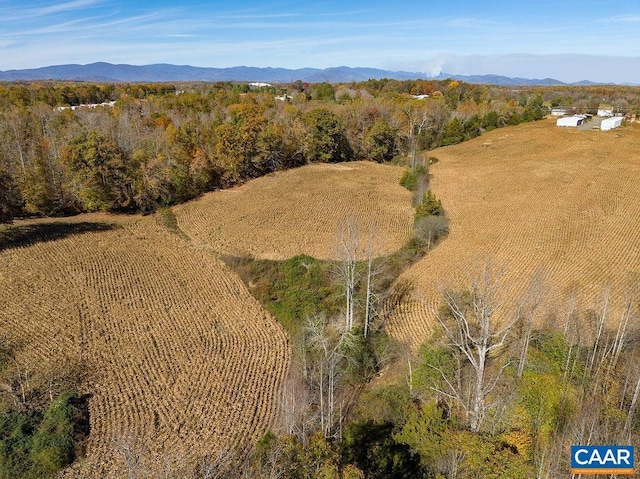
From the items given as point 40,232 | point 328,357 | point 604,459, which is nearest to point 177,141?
point 40,232

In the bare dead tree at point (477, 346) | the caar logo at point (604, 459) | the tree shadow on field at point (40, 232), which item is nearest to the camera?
the caar logo at point (604, 459)

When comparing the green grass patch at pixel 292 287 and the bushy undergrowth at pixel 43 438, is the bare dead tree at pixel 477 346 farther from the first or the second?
the bushy undergrowth at pixel 43 438

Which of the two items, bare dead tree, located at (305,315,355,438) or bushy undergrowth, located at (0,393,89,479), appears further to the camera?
bare dead tree, located at (305,315,355,438)

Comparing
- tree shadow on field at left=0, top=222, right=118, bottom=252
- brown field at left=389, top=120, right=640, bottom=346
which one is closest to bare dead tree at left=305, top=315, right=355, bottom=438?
brown field at left=389, top=120, right=640, bottom=346

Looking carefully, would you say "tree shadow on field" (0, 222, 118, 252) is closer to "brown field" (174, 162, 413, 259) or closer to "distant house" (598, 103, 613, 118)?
"brown field" (174, 162, 413, 259)

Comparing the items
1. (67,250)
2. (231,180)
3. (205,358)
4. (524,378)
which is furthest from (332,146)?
(524,378)

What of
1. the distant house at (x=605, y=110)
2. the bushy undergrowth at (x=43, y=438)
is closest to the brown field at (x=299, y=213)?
the bushy undergrowth at (x=43, y=438)
